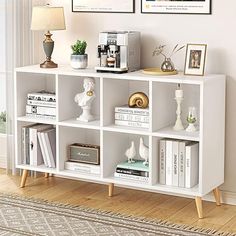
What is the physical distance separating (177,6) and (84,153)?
1.11 meters

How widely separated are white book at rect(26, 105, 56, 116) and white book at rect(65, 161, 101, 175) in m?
0.34

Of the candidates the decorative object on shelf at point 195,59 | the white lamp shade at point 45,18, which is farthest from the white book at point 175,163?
the white lamp shade at point 45,18

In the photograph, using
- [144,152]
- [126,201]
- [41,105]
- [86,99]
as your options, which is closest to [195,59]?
[144,152]

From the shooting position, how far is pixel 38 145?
14.7ft

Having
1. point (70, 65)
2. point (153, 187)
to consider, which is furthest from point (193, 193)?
point (70, 65)

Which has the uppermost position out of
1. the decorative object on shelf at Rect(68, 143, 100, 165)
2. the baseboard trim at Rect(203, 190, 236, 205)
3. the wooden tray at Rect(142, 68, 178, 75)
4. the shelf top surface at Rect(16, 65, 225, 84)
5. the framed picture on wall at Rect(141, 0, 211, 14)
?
the framed picture on wall at Rect(141, 0, 211, 14)

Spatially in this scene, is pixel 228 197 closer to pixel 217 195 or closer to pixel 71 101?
pixel 217 195

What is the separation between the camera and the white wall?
4.00 metres

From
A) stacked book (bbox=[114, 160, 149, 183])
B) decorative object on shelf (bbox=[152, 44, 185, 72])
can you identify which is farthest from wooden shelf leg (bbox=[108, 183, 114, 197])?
decorative object on shelf (bbox=[152, 44, 185, 72])

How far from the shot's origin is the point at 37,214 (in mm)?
3941

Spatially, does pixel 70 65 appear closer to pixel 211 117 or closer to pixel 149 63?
pixel 149 63

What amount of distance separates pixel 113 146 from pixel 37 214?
0.67 m

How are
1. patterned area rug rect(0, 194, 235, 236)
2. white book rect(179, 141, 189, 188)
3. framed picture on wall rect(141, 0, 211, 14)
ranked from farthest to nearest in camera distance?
framed picture on wall rect(141, 0, 211, 14) → white book rect(179, 141, 189, 188) → patterned area rug rect(0, 194, 235, 236)

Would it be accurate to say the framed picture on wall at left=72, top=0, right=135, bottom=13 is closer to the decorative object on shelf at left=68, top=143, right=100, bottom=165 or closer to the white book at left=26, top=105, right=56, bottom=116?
the white book at left=26, top=105, right=56, bottom=116
